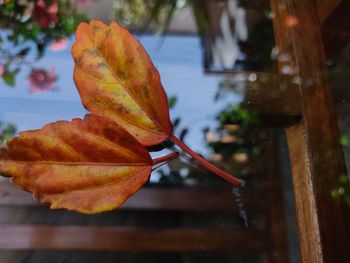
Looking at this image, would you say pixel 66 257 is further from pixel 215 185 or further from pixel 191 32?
pixel 191 32

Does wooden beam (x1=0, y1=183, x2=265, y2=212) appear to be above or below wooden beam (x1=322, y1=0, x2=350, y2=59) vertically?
below

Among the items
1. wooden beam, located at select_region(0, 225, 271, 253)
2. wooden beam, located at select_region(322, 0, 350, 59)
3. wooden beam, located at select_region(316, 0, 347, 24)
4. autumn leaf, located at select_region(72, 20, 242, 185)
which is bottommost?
wooden beam, located at select_region(0, 225, 271, 253)

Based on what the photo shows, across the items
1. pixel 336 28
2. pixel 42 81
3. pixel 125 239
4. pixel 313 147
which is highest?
pixel 336 28

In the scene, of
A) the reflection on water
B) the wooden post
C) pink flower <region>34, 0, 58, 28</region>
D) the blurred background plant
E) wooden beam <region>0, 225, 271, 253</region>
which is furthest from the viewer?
pink flower <region>34, 0, 58, 28</region>

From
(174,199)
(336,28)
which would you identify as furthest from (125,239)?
(336,28)

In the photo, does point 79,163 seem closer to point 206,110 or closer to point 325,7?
point 206,110

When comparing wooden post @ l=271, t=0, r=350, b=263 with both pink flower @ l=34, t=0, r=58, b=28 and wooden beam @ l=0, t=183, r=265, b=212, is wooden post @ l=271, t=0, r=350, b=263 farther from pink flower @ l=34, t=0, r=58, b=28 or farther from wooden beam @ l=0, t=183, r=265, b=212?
pink flower @ l=34, t=0, r=58, b=28

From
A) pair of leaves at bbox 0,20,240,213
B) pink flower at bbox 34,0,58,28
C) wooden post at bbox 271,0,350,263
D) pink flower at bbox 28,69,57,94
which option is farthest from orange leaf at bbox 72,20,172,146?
pink flower at bbox 34,0,58,28

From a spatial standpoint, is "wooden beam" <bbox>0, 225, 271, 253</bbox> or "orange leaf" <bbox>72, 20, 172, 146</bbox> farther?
"wooden beam" <bbox>0, 225, 271, 253</bbox>
